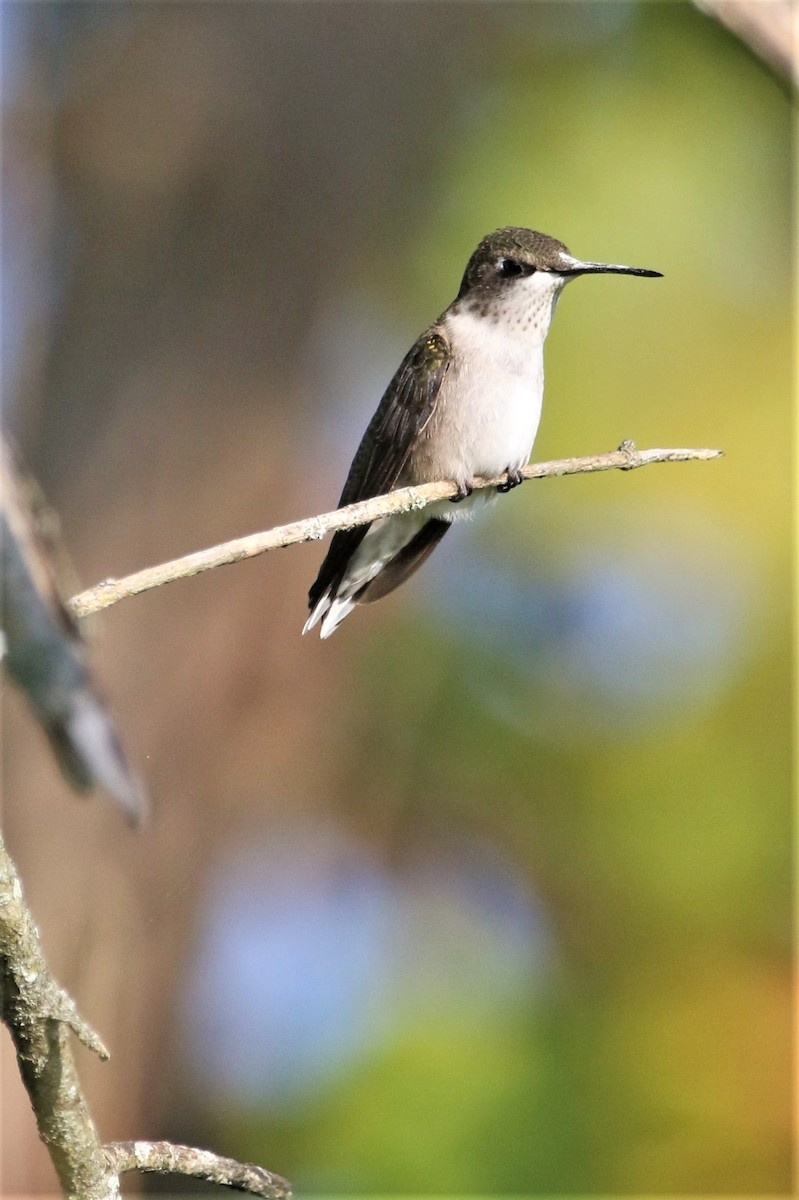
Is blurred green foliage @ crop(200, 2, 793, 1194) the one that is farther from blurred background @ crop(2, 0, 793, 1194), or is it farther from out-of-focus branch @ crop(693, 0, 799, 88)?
out-of-focus branch @ crop(693, 0, 799, 88)

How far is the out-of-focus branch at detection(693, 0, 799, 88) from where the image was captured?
2551 millimetres

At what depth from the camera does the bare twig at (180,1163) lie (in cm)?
127

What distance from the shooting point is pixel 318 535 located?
1683 mm

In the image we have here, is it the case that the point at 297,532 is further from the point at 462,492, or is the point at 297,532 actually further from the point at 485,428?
the point at 485,428

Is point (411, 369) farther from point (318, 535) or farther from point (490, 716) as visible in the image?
point (490, 716)

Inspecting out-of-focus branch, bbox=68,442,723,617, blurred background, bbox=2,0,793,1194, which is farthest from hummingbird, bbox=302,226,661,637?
blurred background, bbox=2,0,793,1194

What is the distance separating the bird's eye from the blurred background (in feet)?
11.2

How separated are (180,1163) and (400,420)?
203cm

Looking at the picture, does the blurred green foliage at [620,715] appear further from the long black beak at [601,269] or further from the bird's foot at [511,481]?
the bird's foot at [511,481]

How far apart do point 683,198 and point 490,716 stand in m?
3.44

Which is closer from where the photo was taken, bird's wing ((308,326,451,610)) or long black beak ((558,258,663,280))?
long black beak ((558,258,663,280))

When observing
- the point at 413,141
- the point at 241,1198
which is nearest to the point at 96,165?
the point at 413,141

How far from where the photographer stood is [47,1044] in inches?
47.9

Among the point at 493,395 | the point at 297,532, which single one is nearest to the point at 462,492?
the point at 493,395
